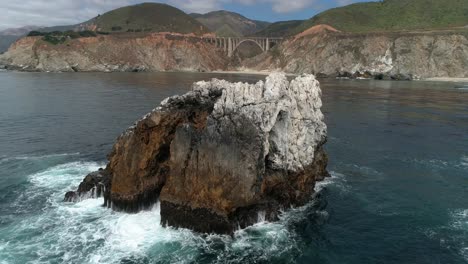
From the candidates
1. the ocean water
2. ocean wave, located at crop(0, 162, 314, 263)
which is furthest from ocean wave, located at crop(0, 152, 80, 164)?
ocean wave, located at crop(0, 162, 314, 263)

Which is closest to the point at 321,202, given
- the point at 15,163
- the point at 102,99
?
the point at 15,163

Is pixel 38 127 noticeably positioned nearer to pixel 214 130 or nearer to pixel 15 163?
pixel 15 163

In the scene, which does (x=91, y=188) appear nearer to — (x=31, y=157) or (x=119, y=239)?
(x=119, y=239)

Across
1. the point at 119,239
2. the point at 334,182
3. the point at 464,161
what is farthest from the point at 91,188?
the point at 464,161

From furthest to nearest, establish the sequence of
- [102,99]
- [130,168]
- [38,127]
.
Answer: 1. [102,99]
2. [38,127]
3. [130,168]

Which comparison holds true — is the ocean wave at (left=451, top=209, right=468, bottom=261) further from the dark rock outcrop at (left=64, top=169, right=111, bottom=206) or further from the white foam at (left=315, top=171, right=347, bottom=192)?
the dark rock outcrop at (left=64, top=169, right=111, bottom=206)

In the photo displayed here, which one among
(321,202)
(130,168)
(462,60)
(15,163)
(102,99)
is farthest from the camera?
(462,60)
